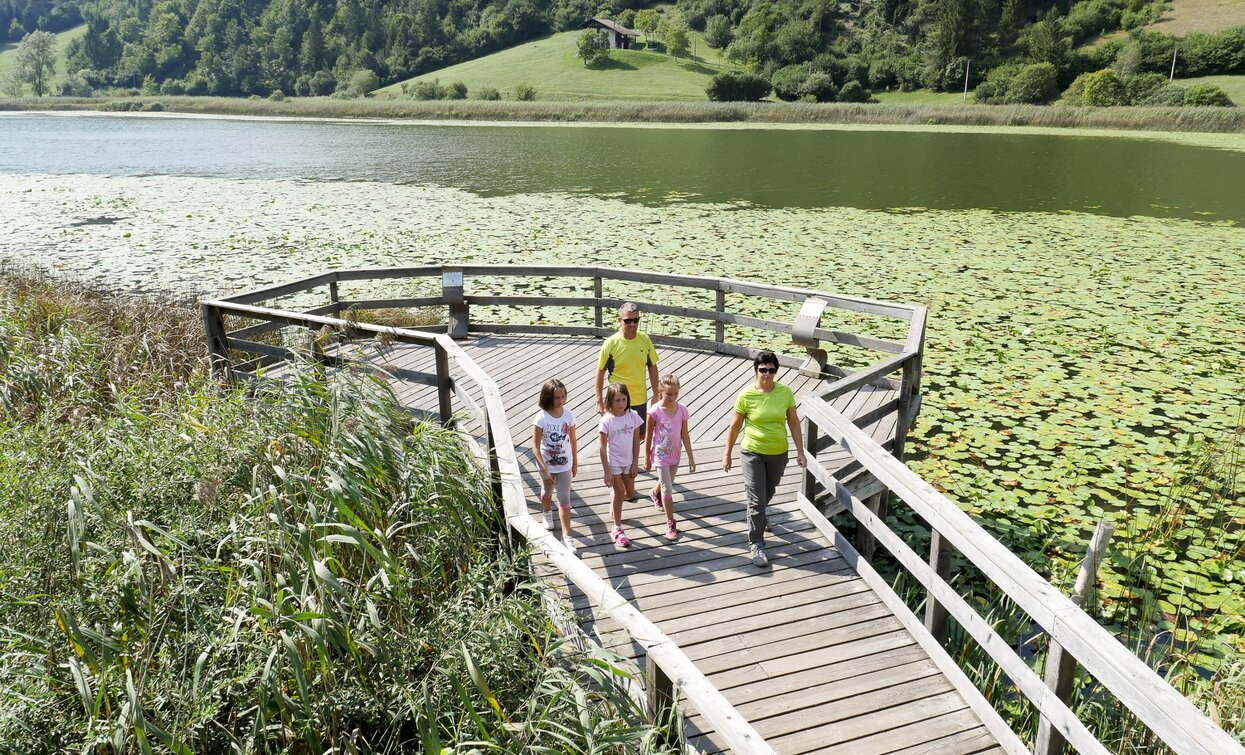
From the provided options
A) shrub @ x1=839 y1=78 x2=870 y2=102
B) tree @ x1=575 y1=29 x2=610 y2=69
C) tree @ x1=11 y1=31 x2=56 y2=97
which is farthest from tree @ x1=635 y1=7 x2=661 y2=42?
tree @ x1=11 y1=31 x2=56 y2=97

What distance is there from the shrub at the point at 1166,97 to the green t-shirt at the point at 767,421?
72556mm

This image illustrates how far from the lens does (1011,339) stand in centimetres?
1195

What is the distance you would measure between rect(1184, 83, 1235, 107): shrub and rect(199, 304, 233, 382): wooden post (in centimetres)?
7290

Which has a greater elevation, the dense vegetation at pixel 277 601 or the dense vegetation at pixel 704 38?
the dense vegetation at pixel 704 38

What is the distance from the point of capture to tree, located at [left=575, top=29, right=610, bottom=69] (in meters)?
102

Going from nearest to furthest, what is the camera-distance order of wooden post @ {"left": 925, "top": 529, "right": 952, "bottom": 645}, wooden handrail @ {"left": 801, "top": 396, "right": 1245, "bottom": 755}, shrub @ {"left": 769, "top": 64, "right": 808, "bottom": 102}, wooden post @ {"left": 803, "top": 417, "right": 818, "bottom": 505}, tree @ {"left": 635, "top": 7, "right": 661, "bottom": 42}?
wooden handrail @ {"left": 801, "top": 396, "right": 1245, "bottom": 755} < wooden post @ {"left": 925, "top": 529, "right": 952, "bottom": 645} < wooden post @ {"left": 803, "top": 417, "right": 818, "bottom": 505} < shrub @ {"left": 769, "top": 64, "right": 808, "bottom": 102} < tree @ {"left": 635, "top": 7, "right": 661, "bottom": 42}

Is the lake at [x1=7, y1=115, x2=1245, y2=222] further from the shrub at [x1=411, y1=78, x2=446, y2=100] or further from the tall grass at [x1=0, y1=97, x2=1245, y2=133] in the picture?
the shrub at [x1=411, y1=78, x2=446, y2=100]

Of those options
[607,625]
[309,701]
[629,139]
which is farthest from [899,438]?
[629,139]

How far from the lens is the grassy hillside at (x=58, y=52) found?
138 meters

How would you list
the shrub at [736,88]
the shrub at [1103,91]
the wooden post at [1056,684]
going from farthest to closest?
the shrub at [736,88] < the shrub at [1103,91] < the wooden post at [1056,684]

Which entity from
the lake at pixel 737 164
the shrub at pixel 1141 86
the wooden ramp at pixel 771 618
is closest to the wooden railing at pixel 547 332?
the wooden ramp at pixel 771 618

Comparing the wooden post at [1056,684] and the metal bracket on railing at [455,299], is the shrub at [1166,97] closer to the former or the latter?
the metal bracket on railing at [455,299]

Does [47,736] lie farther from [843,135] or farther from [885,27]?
[885,27]

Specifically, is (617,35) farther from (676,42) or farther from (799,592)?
(799,592)
